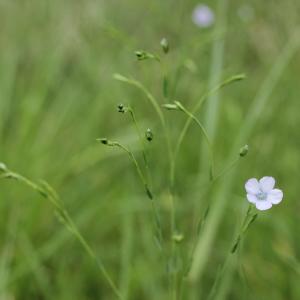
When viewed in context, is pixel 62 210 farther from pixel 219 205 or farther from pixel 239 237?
pixel 219 205

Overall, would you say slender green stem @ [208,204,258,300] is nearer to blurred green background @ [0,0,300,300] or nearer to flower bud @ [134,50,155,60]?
blurred green background @ [0,0,300,300]

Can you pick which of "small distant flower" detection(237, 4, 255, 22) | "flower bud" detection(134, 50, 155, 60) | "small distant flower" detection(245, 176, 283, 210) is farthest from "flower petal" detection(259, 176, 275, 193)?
"small distant flower" detection(237, 4, 255, 22)

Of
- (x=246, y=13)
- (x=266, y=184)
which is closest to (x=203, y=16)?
(x=246, y=13)

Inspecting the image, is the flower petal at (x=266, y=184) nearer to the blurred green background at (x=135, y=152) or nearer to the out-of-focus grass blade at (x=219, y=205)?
the blurred green background at (x=135, y=152)

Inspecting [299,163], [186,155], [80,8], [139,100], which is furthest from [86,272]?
[80,8]

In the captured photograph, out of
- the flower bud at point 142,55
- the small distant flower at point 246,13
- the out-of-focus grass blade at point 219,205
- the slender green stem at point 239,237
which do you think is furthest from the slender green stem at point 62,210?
the small distant flower at point 246,13

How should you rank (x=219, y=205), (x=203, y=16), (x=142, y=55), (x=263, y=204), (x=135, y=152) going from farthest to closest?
(x=203, y=16)
(x=135, y=152)
(x=219, y=205)
(x=142, y=55)
(x=263, y=204)
